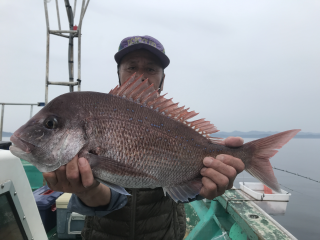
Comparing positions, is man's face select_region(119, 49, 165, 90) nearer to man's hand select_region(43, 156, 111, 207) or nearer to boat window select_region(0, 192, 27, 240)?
man's hand select_region(43, 156, 111, 207)

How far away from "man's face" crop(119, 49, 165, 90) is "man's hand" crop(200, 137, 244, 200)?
4.18 ft

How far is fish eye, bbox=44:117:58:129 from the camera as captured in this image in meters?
1.19

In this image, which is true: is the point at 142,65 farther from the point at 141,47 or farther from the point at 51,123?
the point at 51,123

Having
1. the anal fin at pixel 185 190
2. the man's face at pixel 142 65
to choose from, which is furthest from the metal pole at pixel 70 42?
the anal fin at pixel 185 190

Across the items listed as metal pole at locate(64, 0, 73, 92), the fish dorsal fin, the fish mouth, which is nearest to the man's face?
the fish dorsal fin

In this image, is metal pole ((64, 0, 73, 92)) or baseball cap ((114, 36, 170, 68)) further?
metal pole ((64, 0, 73, 92))

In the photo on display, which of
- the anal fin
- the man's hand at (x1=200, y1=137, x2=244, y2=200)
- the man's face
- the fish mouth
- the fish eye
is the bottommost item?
the anal fin

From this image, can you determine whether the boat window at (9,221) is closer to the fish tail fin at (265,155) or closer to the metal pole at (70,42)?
the fish tail fin at (265,155)

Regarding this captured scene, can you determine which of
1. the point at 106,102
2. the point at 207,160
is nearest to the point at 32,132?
the point at 106,102

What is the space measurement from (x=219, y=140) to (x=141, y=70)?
131cm

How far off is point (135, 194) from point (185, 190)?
68 cm

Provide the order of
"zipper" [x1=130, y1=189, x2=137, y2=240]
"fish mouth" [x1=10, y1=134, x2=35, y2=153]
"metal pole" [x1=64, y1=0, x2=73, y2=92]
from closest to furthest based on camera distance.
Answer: "fish mouth" [x1=10, y1=134, x2=35, y2=153], "zipper" [x1=130, y1=189, x2=137, y2=240], "metal pole" [x1=64, y1=0, x2=73, y2=92]

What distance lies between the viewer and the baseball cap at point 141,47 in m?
2.29

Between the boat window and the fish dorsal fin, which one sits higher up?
the fish dorsal fin
